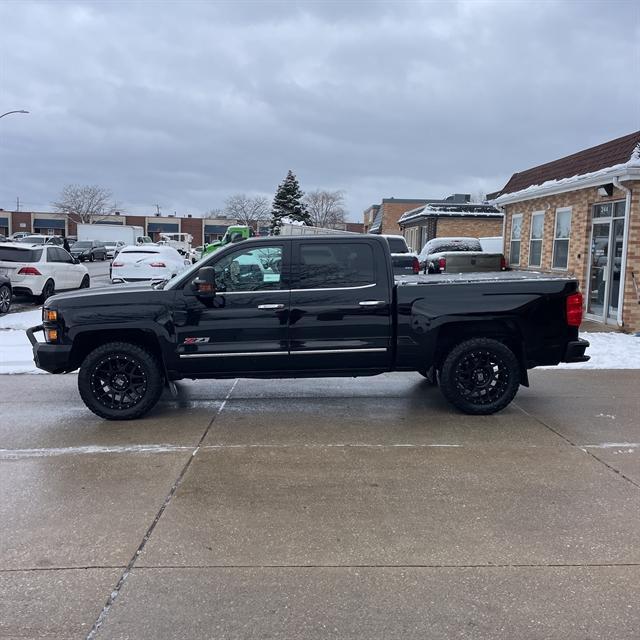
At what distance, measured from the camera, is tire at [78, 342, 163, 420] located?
6.51 metres

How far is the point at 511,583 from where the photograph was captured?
3488 mm

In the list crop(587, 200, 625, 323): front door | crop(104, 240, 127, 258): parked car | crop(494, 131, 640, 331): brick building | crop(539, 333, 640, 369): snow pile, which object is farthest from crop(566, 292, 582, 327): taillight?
crop(104, 240, 127, 258): parked car

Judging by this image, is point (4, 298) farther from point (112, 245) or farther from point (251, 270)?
point (112, 245)

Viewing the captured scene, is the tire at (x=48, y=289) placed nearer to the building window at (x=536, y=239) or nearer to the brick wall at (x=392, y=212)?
the building window at (x=536, y=239)

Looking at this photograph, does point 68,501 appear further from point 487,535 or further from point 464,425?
point 464,425

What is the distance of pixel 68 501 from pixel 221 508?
1130 millimetres

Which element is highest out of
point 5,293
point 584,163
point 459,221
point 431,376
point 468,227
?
point 584,163

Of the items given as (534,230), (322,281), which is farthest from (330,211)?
(322,281)

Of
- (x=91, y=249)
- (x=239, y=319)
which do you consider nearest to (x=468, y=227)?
(x=91, y=249)

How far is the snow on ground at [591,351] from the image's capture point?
377 inches

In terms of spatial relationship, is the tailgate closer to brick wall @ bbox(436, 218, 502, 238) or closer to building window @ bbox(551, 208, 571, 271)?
building window @ bbox(551, 208, 571, 271)

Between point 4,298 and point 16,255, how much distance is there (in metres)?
1.71

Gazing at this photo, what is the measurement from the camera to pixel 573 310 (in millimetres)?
6754

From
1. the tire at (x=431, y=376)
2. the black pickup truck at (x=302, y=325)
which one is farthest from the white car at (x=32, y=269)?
the tire at (x=431, y=376)
